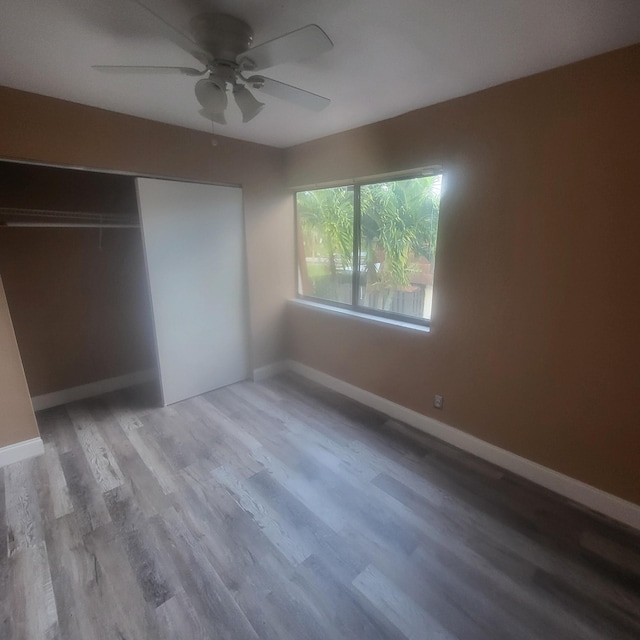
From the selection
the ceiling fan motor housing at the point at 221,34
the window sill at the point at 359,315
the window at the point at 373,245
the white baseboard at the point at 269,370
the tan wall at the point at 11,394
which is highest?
the ceiling fan motor housing at the point at 221,34

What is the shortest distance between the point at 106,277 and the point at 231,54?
8.19ft

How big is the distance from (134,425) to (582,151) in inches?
138

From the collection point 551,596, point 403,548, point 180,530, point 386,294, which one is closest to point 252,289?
point 386,294

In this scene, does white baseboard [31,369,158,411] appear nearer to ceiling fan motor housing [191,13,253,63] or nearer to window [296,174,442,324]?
window [296,174,442,324]

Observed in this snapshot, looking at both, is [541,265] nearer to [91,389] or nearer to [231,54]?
[231,54]

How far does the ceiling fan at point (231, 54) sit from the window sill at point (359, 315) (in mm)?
1669

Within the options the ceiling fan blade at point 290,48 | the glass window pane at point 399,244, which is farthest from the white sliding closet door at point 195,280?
the ceiling fan blade at point 290,48

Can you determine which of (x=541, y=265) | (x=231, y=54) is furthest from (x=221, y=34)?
(x=541, y=265)

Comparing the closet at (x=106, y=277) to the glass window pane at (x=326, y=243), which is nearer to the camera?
the closet at (x=106, y=277)

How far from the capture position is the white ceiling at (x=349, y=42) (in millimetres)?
1252

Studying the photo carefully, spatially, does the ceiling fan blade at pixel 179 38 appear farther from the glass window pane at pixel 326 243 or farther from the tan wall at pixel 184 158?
the glass window pane at pixel 326 243

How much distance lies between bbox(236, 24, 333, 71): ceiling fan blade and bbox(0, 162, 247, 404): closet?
5.38 ft

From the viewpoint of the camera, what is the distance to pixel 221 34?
4.44 feet

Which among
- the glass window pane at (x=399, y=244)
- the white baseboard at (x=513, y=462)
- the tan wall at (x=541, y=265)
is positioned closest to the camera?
the tan wall at (x=541, y=265)
